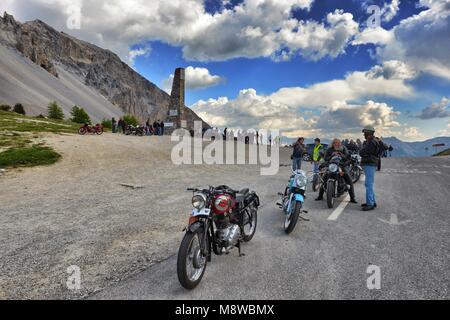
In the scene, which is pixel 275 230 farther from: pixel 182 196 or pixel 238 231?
pixel 182 196

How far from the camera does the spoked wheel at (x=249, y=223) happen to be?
225 inches

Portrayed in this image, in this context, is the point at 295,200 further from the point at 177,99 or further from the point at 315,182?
the point at 177,99

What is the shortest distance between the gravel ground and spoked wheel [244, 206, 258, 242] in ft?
4.42

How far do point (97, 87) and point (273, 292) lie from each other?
6237 inches

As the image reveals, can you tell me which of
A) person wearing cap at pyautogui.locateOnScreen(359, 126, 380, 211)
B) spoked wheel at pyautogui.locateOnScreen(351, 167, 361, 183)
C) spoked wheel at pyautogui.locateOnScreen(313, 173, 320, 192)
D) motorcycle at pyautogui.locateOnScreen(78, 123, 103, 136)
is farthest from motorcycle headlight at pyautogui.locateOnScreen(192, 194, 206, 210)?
motorcycle at pyautogui.locateOnScreen(78, 123, 103, 136)

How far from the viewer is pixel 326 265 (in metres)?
4.66

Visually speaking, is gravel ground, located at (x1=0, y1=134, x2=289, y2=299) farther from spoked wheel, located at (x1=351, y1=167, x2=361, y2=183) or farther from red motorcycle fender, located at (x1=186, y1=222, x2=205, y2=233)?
spoked wheel, located at (x1=351, y1=167, x2=361, y2=183)

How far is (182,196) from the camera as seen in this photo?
10078mm

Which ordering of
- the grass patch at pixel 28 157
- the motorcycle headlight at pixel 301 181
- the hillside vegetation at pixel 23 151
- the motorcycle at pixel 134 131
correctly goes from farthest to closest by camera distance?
1. the motorcycle at pixel 134 131
2. the hillside vegetation at pixel 23 151
3. the grass patch at pixel 28 157
4. the motorcycle headlight at pixel 301 181

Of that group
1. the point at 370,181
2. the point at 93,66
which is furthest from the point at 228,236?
the point at 93,66

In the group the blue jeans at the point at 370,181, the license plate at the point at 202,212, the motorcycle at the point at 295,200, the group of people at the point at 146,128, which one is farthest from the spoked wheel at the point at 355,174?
the group of people at the point at 146,128

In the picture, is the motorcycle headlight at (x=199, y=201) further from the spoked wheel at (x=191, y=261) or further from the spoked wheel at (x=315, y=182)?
the spoked wheel at (x=315, y=182)
